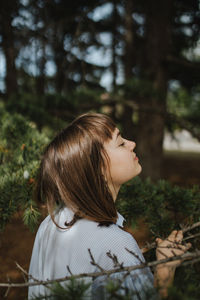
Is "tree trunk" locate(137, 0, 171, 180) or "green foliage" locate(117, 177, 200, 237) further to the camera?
"tree trunk" locate(137, 0, 171, 180)

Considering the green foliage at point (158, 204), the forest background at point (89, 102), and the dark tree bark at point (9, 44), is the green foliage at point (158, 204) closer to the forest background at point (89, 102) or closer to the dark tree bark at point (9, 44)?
the forest background at point (89, 102)

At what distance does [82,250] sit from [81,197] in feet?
0.76

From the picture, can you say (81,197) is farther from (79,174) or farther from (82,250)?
(82,250)

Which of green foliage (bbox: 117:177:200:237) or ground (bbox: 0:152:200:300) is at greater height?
green foliage (bbox: 117:177:200:237)

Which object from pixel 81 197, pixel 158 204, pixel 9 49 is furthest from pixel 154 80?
pixel 81 197

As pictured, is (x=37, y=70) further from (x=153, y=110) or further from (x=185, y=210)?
(x=185, y=210)

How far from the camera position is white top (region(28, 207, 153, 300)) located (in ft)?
2.38

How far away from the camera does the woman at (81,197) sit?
80 centimetres

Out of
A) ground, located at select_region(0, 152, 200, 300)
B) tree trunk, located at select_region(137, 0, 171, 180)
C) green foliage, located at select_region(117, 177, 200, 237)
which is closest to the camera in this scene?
green foliage, located at select_region(117, 177, 200, 237)

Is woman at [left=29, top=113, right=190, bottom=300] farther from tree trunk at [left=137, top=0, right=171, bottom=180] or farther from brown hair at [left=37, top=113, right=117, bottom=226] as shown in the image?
tree trunk at [left=137, top=0, right=171, bottom=180]

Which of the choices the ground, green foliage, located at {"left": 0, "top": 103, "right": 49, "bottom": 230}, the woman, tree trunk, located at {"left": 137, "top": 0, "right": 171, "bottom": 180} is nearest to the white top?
the woman

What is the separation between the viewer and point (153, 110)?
7.81ft

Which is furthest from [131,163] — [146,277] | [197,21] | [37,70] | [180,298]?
[197,21]

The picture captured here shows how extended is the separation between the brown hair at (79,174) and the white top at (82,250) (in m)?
0.07
